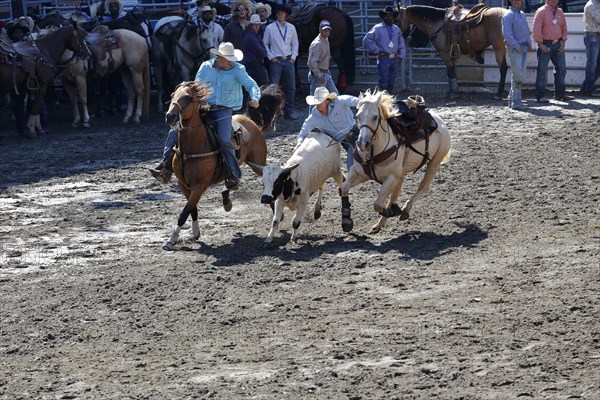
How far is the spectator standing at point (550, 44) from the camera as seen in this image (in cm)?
1914

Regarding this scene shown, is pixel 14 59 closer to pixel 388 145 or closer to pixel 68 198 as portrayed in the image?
pixel 68 198

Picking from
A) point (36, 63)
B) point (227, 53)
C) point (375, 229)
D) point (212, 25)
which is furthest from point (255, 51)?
point (375, 229)

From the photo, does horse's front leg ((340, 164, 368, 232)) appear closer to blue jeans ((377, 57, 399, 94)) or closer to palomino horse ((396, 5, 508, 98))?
blue jeans ((377, 57, 399, 94))

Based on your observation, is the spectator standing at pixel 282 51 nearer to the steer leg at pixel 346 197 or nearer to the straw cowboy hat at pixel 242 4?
the straw cowboy hat at pixel 242 4

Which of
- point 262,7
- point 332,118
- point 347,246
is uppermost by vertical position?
point 262,7

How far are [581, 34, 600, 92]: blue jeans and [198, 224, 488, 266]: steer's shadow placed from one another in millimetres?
9450

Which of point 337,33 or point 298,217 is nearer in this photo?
point 298,217

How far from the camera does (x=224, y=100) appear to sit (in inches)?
449

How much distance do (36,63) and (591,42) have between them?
9.49 m

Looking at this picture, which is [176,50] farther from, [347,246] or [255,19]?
[347,246]

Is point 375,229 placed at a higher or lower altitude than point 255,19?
lower

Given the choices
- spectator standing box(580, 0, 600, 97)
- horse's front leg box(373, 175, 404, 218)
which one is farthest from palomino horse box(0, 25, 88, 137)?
horse's front leg box(373, 175, 404, 218)

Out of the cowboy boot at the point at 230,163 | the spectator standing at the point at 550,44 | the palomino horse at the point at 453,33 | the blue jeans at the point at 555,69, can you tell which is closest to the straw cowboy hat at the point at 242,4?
the palomino horse at the point at 453,33

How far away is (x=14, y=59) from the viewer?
60.7ft
